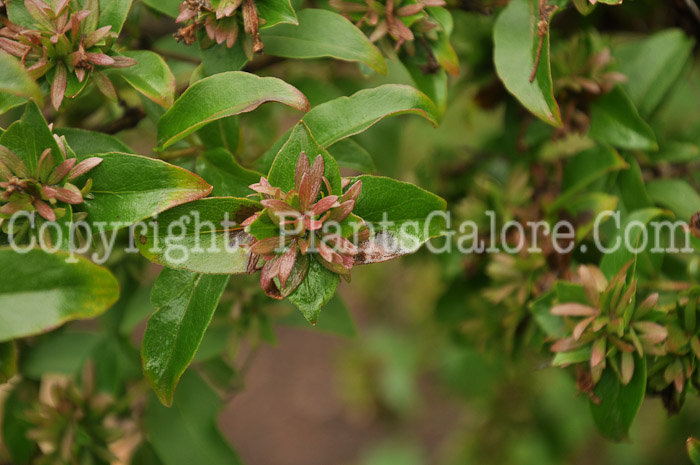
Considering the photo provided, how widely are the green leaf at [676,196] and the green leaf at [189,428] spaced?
0.60 metres

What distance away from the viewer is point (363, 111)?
537 mm

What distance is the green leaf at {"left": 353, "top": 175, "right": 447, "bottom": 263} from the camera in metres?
0.50

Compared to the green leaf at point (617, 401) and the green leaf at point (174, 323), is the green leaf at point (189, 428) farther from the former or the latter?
the green leaf at point (617, 401)

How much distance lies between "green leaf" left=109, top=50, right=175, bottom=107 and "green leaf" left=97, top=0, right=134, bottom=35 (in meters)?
0.03

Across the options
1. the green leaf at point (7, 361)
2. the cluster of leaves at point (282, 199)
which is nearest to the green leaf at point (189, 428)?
the cluster of leaves at point (282, 199)

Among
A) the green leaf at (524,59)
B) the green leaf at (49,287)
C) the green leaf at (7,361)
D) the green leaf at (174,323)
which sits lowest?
the green leaf at (7,361)

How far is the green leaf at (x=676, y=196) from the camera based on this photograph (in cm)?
70

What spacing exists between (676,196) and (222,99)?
Answer: 0.53 meters

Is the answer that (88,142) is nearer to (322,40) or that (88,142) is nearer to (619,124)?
(322,40)

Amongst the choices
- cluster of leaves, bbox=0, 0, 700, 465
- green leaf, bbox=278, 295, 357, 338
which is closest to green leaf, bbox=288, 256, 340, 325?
cluster of leaves, bbox=0, 0, 700, 465

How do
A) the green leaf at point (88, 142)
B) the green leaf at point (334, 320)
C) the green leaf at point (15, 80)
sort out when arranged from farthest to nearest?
the green leaf at point (334, 320), the green leaf at point (88, 142), the green leaf at point (15, 80)

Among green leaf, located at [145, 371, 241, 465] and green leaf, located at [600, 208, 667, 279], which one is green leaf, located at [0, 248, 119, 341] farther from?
green leaf, located at [600, 208, 667, 279]

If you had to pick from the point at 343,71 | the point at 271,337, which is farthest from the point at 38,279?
the point at 343,71

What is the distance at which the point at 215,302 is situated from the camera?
53cm
